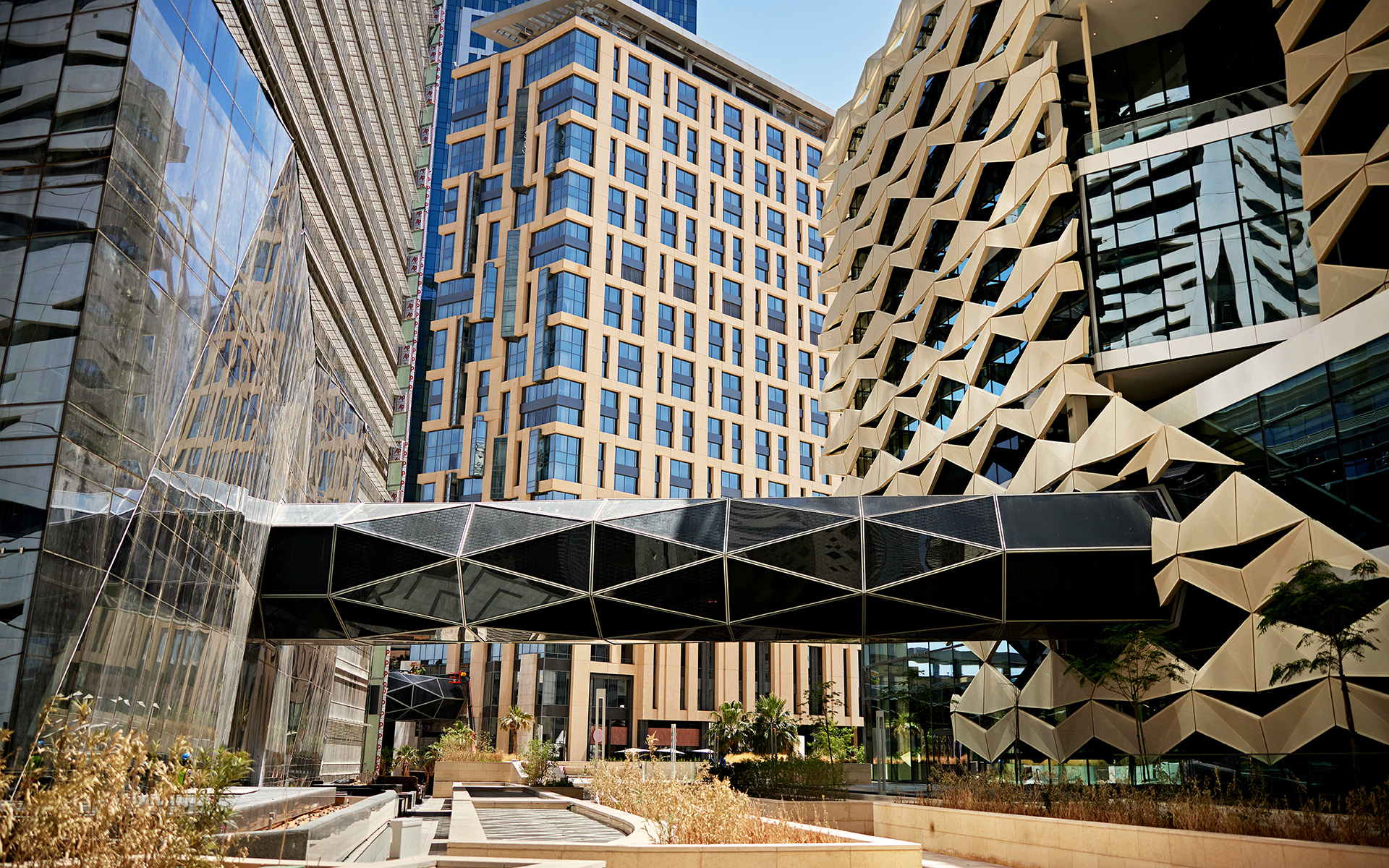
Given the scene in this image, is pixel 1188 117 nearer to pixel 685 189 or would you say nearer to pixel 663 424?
pixel 663 424

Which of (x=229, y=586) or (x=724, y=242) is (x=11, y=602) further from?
(x=724, y=242)

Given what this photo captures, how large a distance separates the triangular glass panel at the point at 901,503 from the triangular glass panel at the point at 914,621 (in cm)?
189

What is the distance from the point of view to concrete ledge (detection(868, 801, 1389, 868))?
41.3 ft

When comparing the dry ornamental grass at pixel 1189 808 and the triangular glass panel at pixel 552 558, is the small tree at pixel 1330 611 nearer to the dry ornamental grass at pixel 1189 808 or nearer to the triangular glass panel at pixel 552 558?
the dry ornamental grass at pixel 1189 808

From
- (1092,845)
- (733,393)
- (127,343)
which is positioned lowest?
(1092,845)

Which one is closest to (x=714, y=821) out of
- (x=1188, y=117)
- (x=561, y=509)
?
(x=561, y=509)

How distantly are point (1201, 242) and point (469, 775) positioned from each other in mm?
30135

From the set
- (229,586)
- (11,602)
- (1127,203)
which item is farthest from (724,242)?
(11,602)

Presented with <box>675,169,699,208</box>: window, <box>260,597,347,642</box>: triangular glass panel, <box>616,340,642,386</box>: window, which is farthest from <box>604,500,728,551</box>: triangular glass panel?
<box>675,169,699,208</box>: window

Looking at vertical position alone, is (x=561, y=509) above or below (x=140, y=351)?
above

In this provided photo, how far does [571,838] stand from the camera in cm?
1425

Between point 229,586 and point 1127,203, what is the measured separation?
24.0m

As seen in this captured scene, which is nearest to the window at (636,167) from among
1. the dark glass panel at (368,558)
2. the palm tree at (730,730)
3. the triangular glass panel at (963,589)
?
the palm tree at (730,730)

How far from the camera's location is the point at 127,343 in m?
11.6
